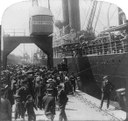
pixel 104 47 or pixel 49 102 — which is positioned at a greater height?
pixel 104 47

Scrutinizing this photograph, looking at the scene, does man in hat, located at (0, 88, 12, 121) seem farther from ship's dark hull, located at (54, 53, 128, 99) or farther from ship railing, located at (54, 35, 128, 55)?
ship railing, located at (54, 35, 128, 55)

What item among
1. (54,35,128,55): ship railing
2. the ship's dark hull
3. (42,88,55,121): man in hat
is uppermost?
(54,35,128,55): ship railing

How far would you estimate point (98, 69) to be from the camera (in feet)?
43.4

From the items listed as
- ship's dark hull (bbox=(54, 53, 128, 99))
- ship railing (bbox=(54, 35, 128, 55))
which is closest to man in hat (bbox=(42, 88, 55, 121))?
ship's dark hull (bbox=(54, 53, 128, 99))

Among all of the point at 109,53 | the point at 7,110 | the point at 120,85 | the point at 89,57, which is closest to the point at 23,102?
the point at 7,110

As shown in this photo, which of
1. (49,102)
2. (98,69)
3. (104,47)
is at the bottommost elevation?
(49,102)

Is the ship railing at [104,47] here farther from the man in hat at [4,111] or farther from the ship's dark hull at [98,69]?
the man in hat at [4,111]

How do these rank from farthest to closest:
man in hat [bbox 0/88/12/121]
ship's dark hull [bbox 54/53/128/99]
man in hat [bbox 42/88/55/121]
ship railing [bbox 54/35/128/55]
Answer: ship railing [bbox 54/35/128/55] < ship's dark hull [bbox 54/53/128/99] < man in hat [bbox 42/88/55/121] < man in hat [bbox 0/88/12/121]

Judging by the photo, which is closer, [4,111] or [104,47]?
[4,111]

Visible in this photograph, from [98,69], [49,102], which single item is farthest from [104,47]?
[49,102]

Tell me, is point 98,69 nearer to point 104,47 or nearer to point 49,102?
point 104,47

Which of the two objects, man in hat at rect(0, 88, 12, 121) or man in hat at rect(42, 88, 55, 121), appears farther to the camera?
man in hat at rect(42, 88, 55, 121)

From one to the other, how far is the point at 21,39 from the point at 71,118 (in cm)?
355

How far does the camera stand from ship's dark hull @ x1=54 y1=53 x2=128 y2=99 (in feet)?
35.0
